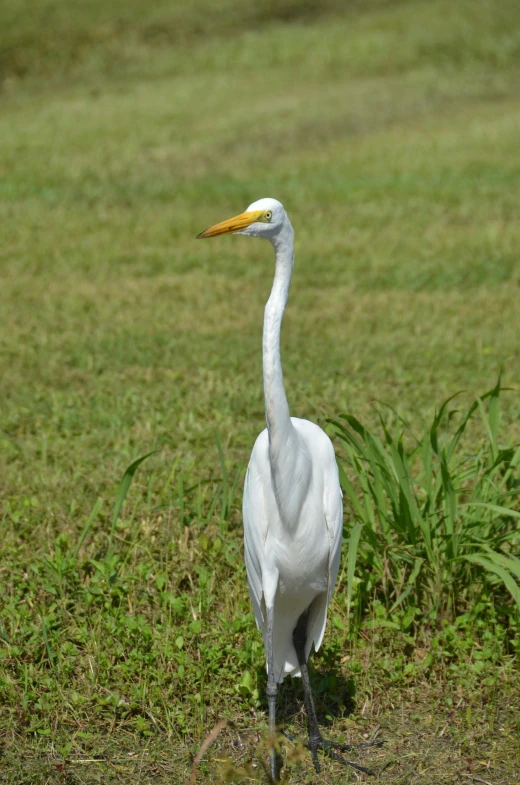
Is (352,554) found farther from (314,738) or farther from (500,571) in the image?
(314,738)

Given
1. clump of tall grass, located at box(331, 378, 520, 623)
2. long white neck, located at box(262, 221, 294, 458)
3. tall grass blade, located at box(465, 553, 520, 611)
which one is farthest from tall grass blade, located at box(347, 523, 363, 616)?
long white neck, located at box(262, 221, 294, 458)

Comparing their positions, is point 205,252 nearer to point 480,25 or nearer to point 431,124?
point 431,124

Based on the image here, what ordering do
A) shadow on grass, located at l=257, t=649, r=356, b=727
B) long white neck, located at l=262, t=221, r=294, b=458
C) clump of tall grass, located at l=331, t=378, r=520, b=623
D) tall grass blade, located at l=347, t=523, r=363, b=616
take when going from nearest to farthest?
long white neck, located at l=262, t=221, r=294, b=458, tall grass blade, located at l=347, t=523, r=363, b=616, shadow on grass, located at l=257, t=649, r=356, b=727, clump of tall grass, located at l=331, t=378, r=520, b=623

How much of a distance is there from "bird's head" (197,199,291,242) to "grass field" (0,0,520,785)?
3.89 ft

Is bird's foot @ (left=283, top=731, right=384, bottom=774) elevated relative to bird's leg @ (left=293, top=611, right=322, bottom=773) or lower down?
lower down

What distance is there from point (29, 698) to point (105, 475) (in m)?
1.28

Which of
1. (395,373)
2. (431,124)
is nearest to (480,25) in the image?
(431,124)

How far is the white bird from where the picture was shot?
250 cm

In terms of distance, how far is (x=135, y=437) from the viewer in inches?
174

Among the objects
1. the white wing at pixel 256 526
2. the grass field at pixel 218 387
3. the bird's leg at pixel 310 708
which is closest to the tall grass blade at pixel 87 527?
the grass field at pixel 218 387

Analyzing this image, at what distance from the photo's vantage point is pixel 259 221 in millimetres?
2498

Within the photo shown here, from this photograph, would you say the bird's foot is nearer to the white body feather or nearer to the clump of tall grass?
the white body feather

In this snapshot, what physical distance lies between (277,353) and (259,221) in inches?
14.4

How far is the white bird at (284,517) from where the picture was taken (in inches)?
98.4
